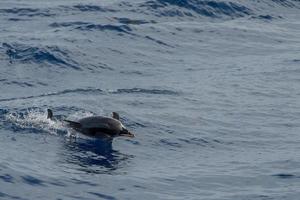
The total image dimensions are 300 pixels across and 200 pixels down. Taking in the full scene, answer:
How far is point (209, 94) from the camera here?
2583 cm

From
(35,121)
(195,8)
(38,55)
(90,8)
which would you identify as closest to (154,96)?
(35,121)

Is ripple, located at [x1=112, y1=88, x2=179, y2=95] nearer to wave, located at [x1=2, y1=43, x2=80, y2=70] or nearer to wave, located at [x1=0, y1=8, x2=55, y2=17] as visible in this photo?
wave, located at [x1=2, y1=43, x2=80, y2=70]

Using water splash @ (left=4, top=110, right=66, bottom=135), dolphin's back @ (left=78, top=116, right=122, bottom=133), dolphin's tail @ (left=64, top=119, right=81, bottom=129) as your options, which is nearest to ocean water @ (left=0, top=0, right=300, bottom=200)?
water splash @ (left=4, top=110, right=66, bottom=135)

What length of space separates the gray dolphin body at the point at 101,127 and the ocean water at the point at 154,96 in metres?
0.32

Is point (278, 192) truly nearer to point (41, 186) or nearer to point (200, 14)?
point (41, 186)

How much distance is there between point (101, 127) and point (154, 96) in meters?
5.16

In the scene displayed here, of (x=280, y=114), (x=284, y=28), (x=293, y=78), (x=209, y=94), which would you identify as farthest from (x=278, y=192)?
(x=284, y=28)

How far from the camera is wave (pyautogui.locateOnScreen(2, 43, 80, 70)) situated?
1124 inches

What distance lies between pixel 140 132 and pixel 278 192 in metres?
5.01

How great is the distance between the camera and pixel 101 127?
20188 millimetres

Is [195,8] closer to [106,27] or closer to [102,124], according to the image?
[106,27]

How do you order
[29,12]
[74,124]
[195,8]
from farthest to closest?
[195,8], [29,12], [74,124]

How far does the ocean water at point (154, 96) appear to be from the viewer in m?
18.0

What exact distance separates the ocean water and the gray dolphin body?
32cm
